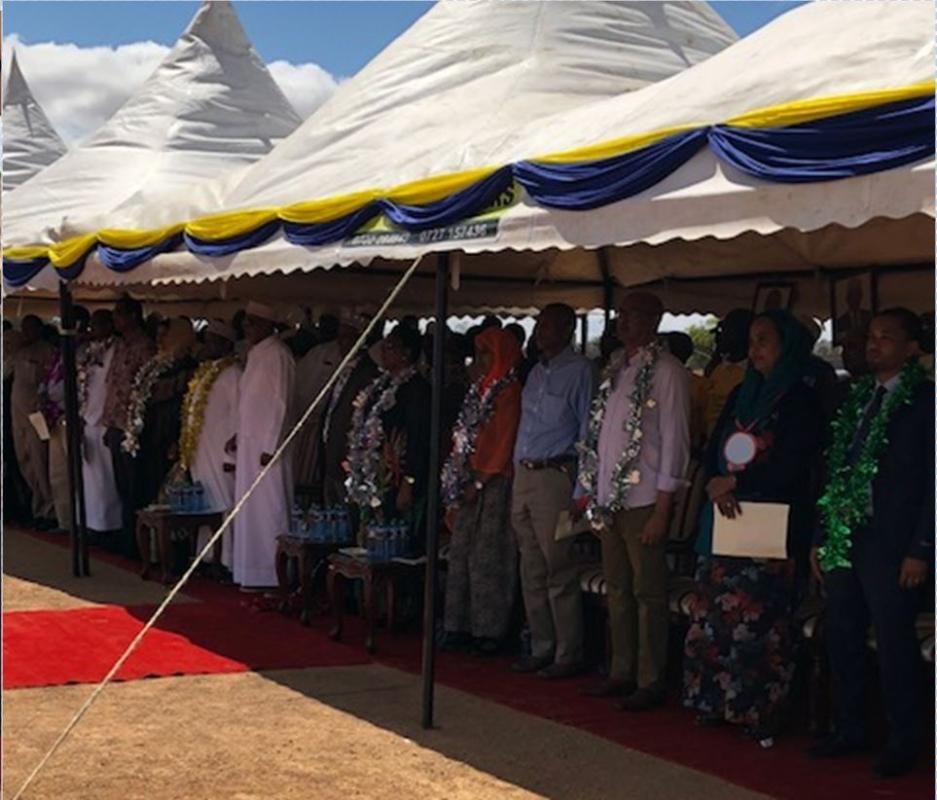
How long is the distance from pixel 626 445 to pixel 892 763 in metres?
1.76

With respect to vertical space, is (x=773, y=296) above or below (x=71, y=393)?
above

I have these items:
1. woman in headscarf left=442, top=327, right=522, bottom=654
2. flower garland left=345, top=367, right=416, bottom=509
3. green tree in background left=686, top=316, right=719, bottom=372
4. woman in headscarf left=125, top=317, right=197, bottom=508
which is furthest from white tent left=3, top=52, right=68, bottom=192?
woman in headscarf left=442, top=327, right=522, bottom=654

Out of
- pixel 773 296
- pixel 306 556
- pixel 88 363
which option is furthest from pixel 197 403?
pixel 773 296

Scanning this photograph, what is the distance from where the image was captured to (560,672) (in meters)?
7.00

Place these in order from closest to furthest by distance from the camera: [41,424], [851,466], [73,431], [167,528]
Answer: [851,466], [167,528], [73,431], [41,424]

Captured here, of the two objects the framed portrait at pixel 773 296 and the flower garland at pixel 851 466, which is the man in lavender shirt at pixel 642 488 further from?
the framed portrait at pixel 773 296

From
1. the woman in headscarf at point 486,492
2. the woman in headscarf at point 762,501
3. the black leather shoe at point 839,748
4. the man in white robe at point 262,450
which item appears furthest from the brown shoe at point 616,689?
the man in white robe at point 262,450

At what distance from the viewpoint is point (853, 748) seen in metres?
5.55

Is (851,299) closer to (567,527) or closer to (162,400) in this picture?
(567,527)

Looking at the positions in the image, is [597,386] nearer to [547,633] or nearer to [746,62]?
[547,633]

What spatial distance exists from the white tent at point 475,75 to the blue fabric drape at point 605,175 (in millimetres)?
1900

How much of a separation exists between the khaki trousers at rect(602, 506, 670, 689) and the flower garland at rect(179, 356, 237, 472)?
14.3 feet

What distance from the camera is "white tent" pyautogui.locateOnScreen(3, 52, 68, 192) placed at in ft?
63.6

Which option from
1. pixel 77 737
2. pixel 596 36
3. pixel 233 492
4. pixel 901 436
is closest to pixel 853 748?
pixel 901 436
